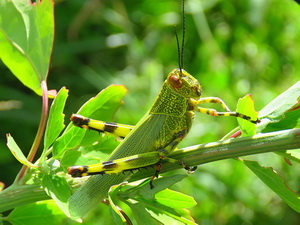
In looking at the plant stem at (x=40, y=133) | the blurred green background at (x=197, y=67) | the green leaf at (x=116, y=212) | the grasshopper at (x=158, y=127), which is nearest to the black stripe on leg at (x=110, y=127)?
the grasshopper at (x=158, y=127)

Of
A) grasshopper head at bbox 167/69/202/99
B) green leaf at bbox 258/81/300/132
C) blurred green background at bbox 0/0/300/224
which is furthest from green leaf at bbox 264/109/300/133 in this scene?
blurred green background at bbox 0/0/300/224

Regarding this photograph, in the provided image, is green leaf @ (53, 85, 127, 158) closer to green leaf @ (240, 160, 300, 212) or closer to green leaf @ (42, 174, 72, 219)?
green leaf @ (42, 174, 72, 219)

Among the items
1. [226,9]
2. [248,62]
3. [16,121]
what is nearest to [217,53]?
[248,62]

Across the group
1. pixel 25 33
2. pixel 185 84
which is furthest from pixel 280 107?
pixel 25 33

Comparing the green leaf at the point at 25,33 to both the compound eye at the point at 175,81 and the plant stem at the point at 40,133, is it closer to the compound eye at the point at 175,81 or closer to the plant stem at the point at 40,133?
the plant stem at the point at 40,133

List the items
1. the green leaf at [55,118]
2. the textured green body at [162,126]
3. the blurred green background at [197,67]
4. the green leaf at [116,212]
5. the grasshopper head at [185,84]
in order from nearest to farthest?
1. the green leaf at [116,212]
2. the green leaf at [55,118]
3. the textured green body at [162,126]
4. the grasshopper head at [185,84]
5. the blurred green background at [197,67]

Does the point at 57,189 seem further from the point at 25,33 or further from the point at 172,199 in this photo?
the point at 25,33
